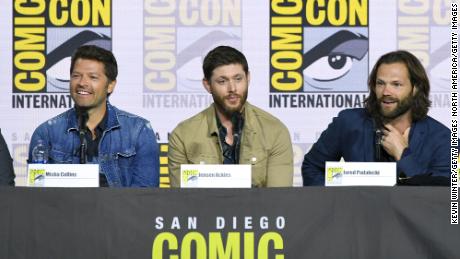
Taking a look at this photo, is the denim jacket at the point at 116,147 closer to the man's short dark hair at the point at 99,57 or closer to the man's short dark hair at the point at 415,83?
the man's short dark hair at the point at 99,57

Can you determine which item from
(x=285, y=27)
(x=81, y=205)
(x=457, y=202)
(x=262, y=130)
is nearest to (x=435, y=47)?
(x=285, y=27)

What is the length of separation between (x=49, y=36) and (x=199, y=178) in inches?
85.3

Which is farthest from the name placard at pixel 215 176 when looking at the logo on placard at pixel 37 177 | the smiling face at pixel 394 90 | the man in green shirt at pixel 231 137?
the smiling face at pixel 394 90

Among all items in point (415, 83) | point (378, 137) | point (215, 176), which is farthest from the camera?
point (415, 83)

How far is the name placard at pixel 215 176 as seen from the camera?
3848 millimetres

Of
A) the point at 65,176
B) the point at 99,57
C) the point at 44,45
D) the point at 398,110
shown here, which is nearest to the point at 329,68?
the point at 398,110

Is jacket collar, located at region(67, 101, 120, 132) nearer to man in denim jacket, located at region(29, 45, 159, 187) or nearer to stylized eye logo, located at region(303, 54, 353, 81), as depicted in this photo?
man in denim jacket, located at region(29, 45, 159, 187)

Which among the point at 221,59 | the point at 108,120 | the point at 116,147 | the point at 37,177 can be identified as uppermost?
the point at 221,59

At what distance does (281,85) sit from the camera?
5605mm

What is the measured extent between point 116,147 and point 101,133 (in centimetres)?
12

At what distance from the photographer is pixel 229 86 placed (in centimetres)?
467

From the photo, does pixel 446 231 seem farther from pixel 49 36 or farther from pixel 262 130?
pixel 49 36

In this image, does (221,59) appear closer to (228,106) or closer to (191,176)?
(228,106)

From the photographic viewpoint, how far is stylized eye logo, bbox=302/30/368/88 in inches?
221
